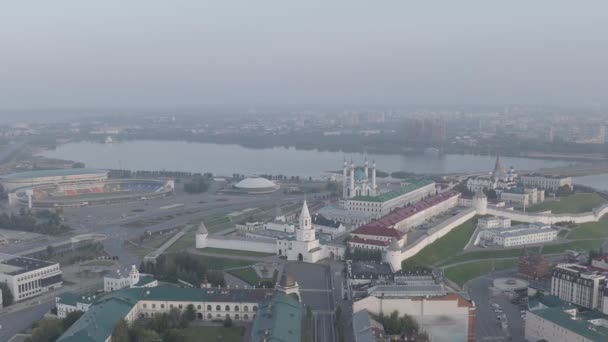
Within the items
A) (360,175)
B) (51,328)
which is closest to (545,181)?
(360,175)

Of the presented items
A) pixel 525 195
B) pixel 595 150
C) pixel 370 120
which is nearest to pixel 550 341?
pixel 525 195

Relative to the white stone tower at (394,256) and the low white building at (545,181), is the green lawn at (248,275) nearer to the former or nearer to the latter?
the white stone tower at (394,256)

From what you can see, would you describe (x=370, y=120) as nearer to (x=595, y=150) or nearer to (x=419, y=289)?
(x=595, y=150)

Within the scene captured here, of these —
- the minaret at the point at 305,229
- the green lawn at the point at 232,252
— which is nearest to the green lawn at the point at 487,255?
the minaret at the point at 305,229

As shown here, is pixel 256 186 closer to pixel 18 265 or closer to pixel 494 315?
pixel 18 265

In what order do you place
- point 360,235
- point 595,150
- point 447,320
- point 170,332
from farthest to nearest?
1. point 595,150
2. point 360,235
3. point 447,320
4. point 170,332

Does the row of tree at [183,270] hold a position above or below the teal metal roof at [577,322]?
below
